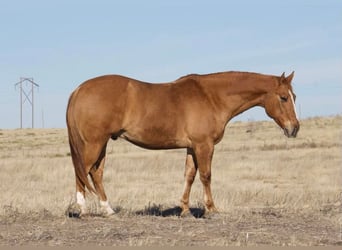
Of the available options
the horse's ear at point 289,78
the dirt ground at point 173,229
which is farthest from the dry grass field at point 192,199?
the horse's ear at point 289,78

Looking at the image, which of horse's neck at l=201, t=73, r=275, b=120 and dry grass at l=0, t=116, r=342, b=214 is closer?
horse's neck at l=201, t=73, r=275, b=120

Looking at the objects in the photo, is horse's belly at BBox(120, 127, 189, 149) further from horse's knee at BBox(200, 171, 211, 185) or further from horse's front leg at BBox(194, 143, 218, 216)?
horse's knee at BBox(200, 171, 211, 185)

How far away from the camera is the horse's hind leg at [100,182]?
406 inches

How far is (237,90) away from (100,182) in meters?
2.79

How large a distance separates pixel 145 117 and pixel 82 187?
4.92ft

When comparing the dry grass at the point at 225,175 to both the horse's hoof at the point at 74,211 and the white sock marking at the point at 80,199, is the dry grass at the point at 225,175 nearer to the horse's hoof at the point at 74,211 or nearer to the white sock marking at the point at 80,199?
the horse's hoof at the point at 74,211

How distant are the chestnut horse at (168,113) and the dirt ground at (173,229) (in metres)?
0.71

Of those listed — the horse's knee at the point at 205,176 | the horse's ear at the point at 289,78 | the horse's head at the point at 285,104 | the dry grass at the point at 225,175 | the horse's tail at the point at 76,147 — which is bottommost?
the dry grass at the point at 225,175

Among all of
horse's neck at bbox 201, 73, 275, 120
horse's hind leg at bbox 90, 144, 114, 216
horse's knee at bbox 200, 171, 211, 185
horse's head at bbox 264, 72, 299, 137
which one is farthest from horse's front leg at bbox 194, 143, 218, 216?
horse's hind leg at bbox 90, 144, 114, 216

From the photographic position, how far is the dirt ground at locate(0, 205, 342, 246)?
7730 millimetres

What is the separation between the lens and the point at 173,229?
8781 millimetres

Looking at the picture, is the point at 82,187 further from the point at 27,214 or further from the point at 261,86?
the point at 261,86

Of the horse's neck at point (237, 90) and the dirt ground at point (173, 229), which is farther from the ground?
the horse's neck at point (237, 90)

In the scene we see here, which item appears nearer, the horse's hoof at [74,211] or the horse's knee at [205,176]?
the horse's hoof at [74,211]
